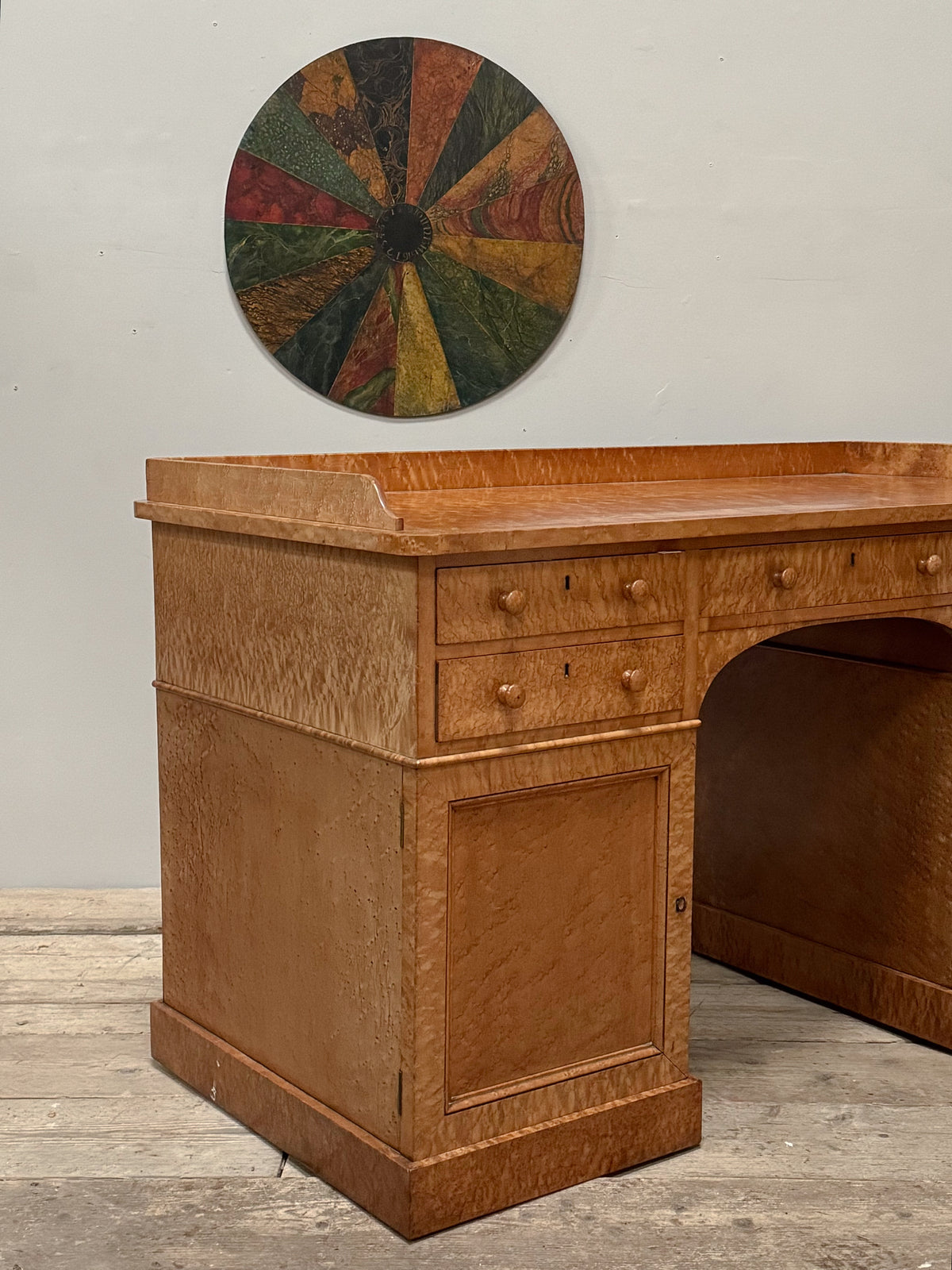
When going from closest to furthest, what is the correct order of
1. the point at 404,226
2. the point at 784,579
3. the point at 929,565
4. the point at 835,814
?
the point at 784,579 < the point at 929,565 < the point at 835,814 < the point at 404,226

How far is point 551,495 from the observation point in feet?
9.36

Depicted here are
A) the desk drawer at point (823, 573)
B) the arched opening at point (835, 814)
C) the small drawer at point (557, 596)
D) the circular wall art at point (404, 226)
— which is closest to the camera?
the small drawer at point (557, 596)

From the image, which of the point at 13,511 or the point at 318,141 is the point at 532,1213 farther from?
the point at 318,141

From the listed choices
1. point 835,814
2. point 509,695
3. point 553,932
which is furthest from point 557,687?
point 835,814

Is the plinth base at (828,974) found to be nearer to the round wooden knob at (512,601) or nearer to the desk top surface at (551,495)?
the desk top surface at (551,495)

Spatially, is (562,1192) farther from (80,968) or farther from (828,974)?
(80,968)

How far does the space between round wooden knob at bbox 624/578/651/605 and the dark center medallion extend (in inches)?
62.7

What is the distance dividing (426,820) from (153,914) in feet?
5.74

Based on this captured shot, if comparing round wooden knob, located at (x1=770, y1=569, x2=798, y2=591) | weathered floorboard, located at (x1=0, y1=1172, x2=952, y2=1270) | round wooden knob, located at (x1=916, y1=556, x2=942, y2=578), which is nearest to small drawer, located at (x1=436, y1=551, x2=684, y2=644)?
round wooden knob, located at (x1=770, y1=569, x2=798, y2=591)

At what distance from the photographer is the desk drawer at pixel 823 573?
95.6 inches

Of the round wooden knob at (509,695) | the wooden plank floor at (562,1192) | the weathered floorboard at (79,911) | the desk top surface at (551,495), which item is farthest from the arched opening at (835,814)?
the weathered floorboard at (79,911)

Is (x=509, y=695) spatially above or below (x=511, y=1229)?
above

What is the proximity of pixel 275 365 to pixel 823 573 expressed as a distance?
164cm

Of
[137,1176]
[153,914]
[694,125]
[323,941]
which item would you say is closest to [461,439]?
[694,125]
